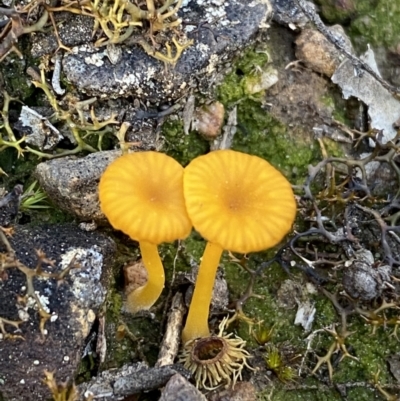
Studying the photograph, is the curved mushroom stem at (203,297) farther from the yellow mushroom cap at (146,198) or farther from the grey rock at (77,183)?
the grey rock at (77,183)

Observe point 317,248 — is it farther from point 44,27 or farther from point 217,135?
point 44,27

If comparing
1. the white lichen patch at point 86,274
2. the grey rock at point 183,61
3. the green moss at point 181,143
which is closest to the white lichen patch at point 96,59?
the grey rock at point 183,61

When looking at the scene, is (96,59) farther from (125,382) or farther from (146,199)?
(125,382)

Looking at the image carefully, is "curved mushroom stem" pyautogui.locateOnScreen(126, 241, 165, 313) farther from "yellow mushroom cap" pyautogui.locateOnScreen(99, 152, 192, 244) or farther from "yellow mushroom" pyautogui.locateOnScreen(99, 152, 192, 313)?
"yellow mushroom cap" pyautogui.locateOnScreen(99, 152, 192, 244)

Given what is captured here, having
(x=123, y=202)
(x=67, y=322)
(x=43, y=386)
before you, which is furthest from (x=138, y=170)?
(x=43, y=386)

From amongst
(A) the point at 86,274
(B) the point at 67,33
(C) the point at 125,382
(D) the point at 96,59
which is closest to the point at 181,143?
(D) the point at 96,59
